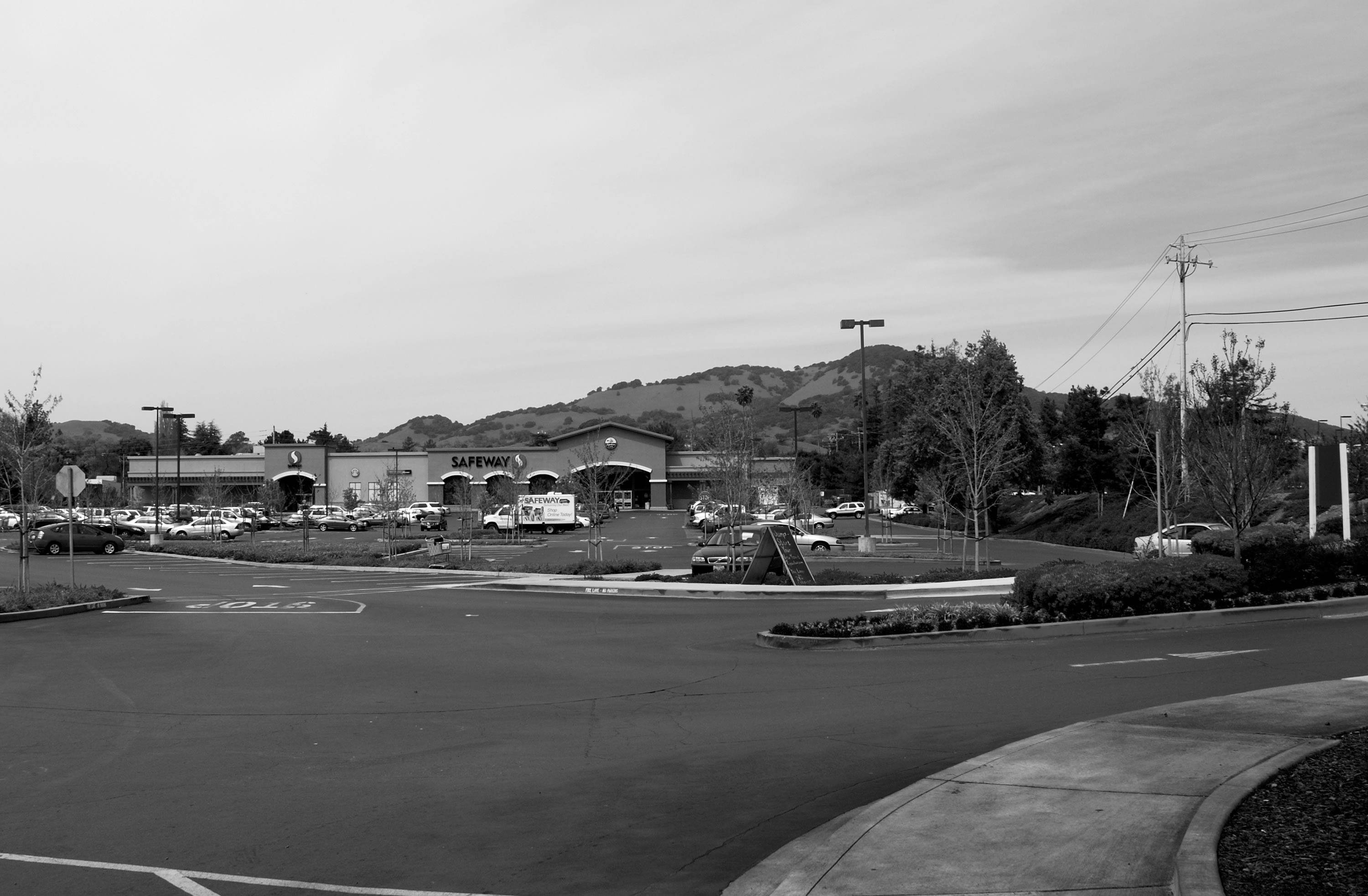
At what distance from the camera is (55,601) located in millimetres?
23641

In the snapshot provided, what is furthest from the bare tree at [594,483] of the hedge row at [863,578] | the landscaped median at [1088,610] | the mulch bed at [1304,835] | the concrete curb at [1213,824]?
the mulch bed at [1304,835]

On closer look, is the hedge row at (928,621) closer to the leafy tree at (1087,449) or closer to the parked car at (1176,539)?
the parked car at (1176,539)

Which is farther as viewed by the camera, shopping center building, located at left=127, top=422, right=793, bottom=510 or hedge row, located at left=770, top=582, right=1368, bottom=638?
shopping center building, located at left=127, top=422, right=793, bottom=510

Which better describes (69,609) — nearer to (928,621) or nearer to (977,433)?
(928,621)

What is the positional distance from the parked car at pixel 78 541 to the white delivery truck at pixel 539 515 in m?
20.2

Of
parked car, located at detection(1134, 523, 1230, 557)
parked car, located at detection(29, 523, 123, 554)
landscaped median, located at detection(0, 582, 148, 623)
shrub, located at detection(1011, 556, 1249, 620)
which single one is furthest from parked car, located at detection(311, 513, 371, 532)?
shrub, located at detection(1011, 556, 1249, 620)

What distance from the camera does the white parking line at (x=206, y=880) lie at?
6.20m

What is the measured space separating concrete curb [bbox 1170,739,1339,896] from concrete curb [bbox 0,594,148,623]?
21.8m

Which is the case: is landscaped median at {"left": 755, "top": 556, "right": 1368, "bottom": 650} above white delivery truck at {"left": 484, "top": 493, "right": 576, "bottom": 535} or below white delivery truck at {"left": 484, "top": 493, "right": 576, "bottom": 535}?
below

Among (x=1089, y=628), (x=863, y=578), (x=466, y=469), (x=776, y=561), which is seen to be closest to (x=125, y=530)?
(x=466, y=469)

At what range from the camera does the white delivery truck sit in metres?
65.9

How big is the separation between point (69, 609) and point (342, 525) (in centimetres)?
5712

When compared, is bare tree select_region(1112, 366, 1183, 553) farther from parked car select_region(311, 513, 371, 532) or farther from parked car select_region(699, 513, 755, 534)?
parked car select_region(311, 513, 371, 532)

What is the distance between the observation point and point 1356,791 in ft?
22.8
